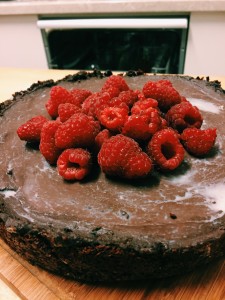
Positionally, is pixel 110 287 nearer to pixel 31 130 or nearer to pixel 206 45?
pixel 31 130

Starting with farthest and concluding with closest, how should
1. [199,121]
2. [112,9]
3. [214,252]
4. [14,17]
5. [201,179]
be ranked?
[14,17]
[112,9]
[199,121]
[201,179]
[214,252]

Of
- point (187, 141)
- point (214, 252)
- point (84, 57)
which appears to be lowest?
point (84, 57)

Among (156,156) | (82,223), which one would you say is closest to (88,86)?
(156,156)

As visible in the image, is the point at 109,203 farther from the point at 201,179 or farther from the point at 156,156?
the point at 201,179

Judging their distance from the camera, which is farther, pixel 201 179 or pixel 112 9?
pixel 112 9

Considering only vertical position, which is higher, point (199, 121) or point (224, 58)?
point (199, 121)

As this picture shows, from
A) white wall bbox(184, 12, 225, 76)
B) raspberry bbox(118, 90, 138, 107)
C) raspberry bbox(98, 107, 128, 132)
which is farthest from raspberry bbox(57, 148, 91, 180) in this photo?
white wall bbox(184, 12, 225, 76)

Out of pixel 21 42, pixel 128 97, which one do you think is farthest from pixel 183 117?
pixel 21 42

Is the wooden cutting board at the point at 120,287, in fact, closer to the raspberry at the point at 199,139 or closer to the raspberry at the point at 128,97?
the raspberry at the point at 199,139
